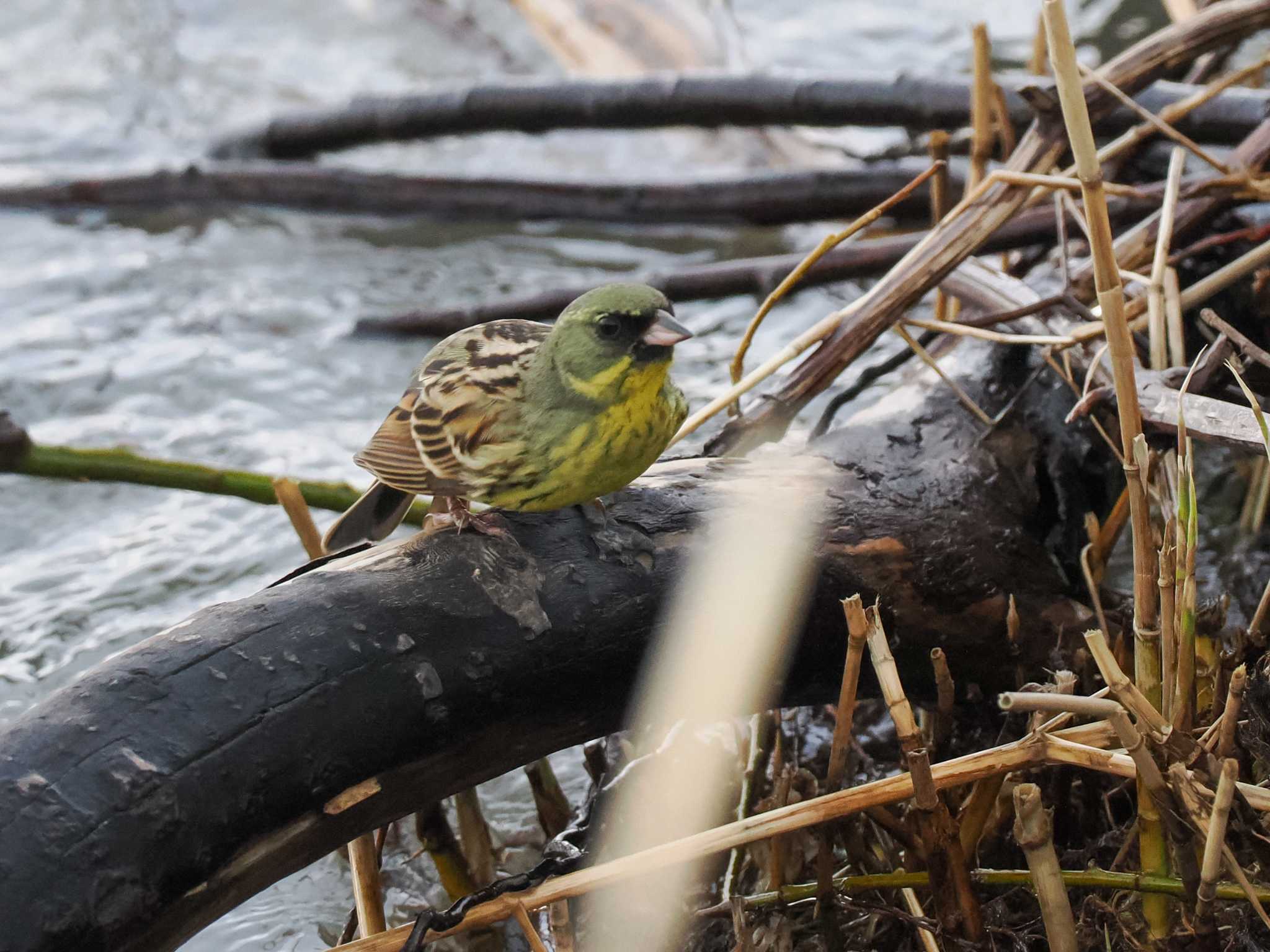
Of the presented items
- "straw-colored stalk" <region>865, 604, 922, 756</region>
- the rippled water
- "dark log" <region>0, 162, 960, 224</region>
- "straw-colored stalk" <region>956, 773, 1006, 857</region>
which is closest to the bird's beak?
"straw-colored stalk" <region>865, 604, 922, 756</region>

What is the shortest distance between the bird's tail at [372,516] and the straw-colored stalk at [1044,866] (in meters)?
1.55

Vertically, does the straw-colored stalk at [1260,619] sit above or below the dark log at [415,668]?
below

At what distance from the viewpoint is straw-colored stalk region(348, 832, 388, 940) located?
2721 millimetres

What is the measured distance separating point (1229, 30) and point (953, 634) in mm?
2301

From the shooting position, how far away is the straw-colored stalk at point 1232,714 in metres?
2.11

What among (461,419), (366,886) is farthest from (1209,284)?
(366,886)

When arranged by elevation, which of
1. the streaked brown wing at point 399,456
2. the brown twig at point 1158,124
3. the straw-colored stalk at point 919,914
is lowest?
the straw-colored stalk at point 919,914

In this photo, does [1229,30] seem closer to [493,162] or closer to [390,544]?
[390,544]

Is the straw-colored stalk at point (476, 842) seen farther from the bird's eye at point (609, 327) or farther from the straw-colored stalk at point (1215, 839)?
the straw-colored stalk at point (1215, 839)

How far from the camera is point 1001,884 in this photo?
2484 millimetres

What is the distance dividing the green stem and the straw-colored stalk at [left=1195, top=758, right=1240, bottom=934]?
80.1 inches

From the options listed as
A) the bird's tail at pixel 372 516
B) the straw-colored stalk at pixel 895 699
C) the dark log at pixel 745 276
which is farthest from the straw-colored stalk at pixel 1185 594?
the dark log at pixel 745 276

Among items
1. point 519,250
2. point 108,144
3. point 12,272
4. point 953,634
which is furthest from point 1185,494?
point 108,144

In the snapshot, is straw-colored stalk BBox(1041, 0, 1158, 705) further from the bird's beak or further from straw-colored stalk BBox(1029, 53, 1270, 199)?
straw-colored stalk BBox(1029, 53, 1270, 199)
